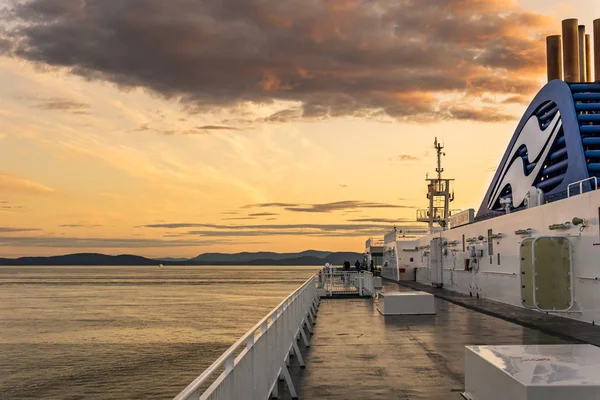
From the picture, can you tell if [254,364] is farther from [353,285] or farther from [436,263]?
[436,263]

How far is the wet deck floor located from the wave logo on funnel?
3795cm

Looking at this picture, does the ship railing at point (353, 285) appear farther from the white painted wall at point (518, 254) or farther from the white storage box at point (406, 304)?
the white storage box at point (406, 304)

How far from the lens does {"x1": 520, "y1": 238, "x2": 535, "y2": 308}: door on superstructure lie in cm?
2150

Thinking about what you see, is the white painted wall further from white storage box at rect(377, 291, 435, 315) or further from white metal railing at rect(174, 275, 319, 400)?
white metal railing at rect(174, 275, 319, 400)

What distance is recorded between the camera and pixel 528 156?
63125 mm

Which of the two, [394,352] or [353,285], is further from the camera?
[353,285]

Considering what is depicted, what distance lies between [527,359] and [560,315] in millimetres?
14645

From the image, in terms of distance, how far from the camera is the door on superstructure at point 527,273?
21.5 metres

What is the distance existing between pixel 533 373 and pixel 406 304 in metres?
17.2

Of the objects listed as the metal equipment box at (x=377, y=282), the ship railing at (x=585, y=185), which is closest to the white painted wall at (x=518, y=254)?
the ship railing at (x=585, y=185)

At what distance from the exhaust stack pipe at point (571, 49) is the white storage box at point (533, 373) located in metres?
63.5

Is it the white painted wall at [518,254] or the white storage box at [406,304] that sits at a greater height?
the white painted wall at [518,254]

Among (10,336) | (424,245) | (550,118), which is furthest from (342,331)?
(550,118)

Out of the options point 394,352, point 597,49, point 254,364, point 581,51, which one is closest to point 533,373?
point 254,364
